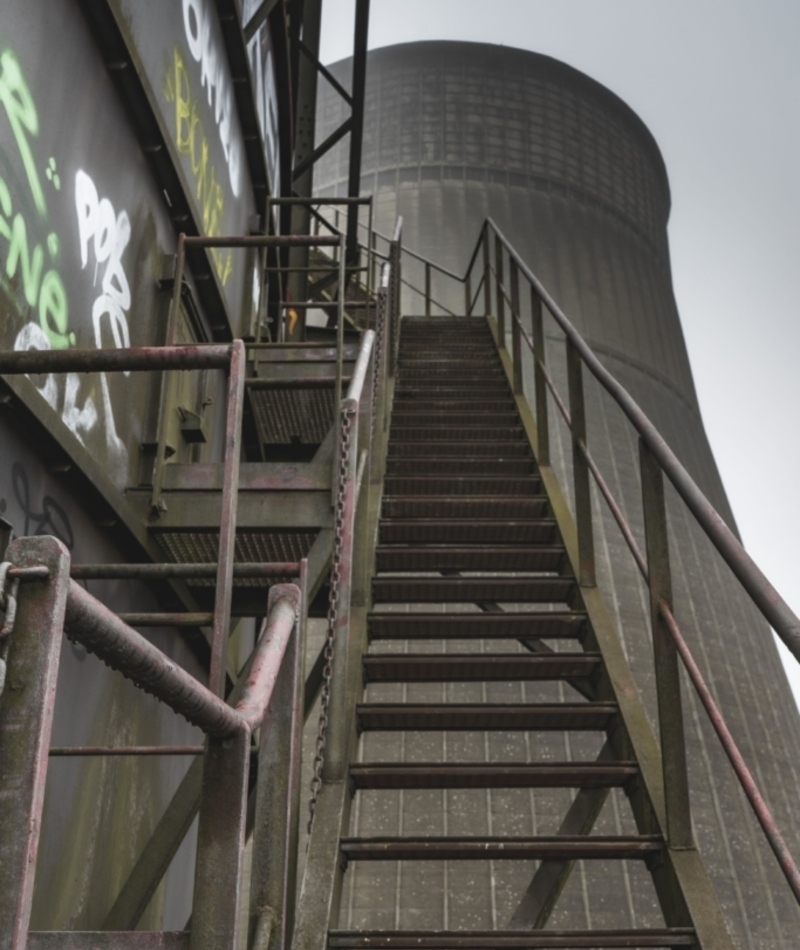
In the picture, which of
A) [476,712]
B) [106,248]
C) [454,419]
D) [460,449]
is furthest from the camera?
[454,419]

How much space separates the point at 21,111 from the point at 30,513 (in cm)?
125

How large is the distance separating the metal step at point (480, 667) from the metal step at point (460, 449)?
2421 mm

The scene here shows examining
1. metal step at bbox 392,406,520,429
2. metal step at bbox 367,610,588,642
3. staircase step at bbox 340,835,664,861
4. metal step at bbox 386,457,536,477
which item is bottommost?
staircase step at bbox 340,835,664,861

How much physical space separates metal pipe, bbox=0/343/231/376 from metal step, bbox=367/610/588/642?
1.57 meters

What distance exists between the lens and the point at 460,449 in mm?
6574

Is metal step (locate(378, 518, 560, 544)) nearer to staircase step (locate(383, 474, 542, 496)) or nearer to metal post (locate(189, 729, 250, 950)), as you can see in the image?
staircase step (locate(383, 474, 542, 496))

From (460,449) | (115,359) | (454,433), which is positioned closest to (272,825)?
(115,359)

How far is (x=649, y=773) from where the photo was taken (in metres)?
3.35

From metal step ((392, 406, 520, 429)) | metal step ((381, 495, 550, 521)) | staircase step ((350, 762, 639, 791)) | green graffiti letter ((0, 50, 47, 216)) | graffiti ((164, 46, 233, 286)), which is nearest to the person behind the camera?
green graffiti letter ((0, 50, 47, 216))

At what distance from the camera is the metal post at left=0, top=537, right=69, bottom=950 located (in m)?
0.91

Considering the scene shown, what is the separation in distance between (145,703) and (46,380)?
5.96 ft

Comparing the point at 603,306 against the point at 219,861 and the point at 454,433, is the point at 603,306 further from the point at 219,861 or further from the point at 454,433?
the point at 219,861

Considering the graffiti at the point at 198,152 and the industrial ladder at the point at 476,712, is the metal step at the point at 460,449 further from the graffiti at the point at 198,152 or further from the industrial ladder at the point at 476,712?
the graffiti at the point at 198,152

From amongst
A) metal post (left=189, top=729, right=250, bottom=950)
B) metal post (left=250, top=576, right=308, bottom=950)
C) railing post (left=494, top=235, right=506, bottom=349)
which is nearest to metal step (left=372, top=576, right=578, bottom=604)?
metal post (left=250, top=576, right=308, bottom=950)
